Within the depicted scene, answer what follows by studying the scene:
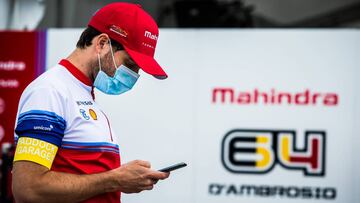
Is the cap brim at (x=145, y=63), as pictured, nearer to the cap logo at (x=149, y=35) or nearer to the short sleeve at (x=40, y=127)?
the cap logo at (x=149, y=35)

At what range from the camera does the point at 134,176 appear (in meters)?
1.51

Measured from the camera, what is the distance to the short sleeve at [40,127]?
54.3 inches

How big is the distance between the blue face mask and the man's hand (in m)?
0.31

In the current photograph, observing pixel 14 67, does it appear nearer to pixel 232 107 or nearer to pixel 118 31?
pixel 232 107

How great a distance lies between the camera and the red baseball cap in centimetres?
160

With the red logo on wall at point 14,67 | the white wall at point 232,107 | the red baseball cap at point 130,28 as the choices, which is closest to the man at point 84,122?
the red baseball cap at point 130,28

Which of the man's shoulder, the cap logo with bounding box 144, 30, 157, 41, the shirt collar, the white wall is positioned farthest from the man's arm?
the white wall

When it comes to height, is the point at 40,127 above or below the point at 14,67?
below

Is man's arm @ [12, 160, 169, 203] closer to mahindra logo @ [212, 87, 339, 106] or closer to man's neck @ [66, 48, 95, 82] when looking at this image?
man's neck @ [66, 48, 95, 82]

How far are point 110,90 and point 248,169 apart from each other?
2.98 metres

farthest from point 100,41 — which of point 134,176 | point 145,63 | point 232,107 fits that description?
point 232,107

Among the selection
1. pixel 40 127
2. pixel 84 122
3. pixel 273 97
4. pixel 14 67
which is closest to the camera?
pixel 40 127

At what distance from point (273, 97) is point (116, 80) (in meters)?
2.99

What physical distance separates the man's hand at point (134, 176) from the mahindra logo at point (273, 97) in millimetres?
3015
